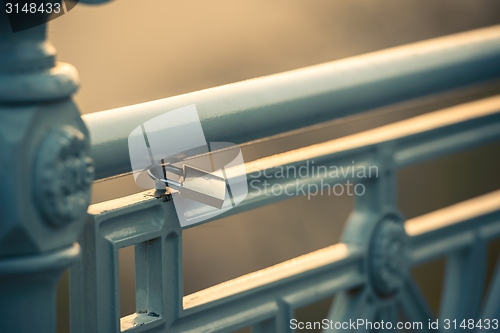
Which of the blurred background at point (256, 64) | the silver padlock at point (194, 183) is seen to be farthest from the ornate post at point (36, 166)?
the blurred background at point (256, 64)

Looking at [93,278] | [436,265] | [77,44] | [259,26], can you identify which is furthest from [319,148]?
[436,265]

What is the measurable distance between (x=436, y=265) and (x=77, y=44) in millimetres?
1788

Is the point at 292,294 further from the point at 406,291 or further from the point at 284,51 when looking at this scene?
the point at 284,51

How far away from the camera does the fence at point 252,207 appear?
54cm

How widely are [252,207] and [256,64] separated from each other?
2.17 metres

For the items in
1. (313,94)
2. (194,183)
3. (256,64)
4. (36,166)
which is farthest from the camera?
(256,64)

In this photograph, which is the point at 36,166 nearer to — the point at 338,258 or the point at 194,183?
the point at 194,183

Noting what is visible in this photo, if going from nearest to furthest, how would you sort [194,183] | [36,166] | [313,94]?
1. [36,166]
2. [194,183]
3. [313,94]

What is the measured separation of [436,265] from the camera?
3.45m

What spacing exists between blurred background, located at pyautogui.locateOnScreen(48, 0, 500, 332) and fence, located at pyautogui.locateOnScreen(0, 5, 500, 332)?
1.27 m

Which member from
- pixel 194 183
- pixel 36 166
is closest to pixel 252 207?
pixel 194 183

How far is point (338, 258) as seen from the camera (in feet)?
2.92

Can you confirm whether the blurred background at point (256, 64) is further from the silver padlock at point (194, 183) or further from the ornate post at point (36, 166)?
the ornate post at point (36, 166)

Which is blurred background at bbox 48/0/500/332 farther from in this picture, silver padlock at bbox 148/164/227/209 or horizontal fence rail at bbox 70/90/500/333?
silver padlock at bbox 148/164/227/209
